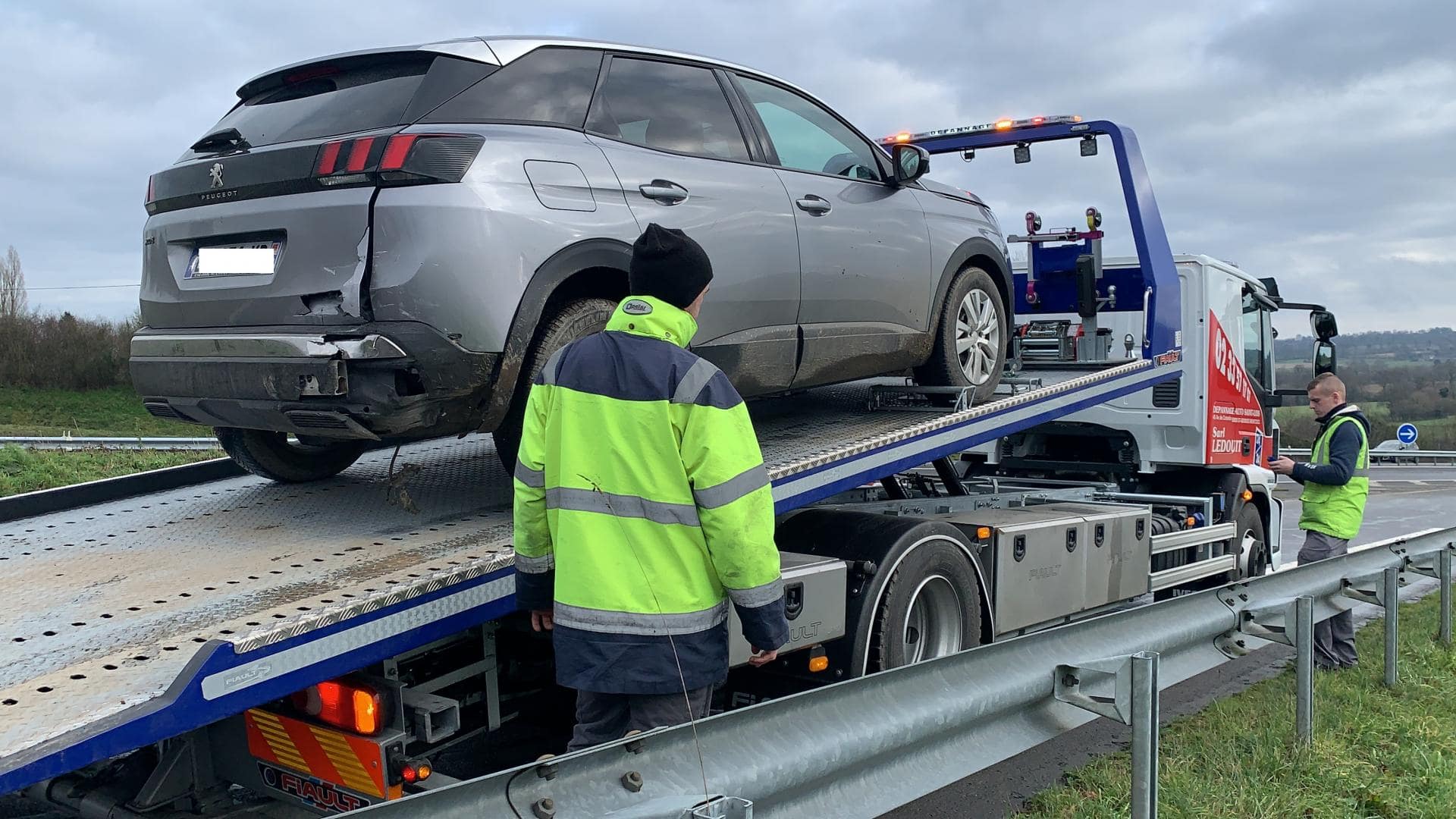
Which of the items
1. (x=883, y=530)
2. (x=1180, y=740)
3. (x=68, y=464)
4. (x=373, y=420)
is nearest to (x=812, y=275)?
(x=883, y=530)

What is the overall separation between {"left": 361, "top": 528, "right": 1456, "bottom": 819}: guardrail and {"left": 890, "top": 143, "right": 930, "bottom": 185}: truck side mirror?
228 cm

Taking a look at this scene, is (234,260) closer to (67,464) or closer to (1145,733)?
(1145,733)

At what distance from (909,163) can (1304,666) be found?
2745mm

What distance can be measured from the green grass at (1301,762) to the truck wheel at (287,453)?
10.00 ft

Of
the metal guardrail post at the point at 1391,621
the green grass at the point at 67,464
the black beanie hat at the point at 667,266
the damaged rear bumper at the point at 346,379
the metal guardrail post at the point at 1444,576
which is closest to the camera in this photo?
the black beanie hat at the point at 667,266

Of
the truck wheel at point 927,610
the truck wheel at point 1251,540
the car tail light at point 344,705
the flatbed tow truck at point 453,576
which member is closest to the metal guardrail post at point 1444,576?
the flatbed tow truck at point 453,576

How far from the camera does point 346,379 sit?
3.30 meters

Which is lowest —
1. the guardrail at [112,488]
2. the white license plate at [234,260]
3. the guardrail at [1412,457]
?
the guardrail at [1412,457]

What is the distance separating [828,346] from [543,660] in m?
1.82

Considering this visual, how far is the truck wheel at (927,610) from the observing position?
431cm

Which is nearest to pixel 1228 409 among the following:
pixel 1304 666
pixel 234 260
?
pixel 1304 666

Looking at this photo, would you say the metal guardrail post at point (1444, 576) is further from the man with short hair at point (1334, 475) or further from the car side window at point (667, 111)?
the car side window at point (667, 111)

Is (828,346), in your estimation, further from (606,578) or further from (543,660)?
(606,578)

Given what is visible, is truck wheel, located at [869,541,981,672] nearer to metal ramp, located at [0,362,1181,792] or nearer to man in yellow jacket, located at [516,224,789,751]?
metal ramp, located at [0,362,1181,792]
